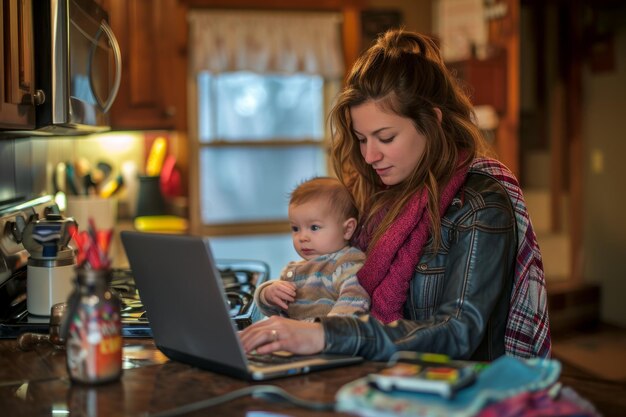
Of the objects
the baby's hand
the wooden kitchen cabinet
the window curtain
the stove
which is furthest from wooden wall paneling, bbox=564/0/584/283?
the baby's hand

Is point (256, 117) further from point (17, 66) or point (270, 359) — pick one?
point (270, 359)

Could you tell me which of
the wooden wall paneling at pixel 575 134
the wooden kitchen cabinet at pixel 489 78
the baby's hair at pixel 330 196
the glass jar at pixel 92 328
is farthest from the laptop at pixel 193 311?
the wooden wall paneling at pixel 575 134

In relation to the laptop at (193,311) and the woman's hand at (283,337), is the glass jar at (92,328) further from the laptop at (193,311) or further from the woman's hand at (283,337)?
the woman's hand at (283,337)

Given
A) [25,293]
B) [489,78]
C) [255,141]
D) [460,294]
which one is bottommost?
[25,293]

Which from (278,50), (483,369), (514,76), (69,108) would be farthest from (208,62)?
(483,369)

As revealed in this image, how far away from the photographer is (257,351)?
1511 millimetres

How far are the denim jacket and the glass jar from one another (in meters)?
0.40

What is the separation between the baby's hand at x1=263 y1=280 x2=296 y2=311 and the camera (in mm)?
2004

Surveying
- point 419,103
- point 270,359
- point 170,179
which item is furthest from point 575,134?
point 270,359

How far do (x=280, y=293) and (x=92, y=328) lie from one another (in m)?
0.72

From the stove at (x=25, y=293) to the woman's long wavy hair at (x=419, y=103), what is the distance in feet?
1.50

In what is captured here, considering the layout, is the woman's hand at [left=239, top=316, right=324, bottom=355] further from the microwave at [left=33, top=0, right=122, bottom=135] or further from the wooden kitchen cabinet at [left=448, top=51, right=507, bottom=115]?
the wooden kitchen cabinet at [left=448, top=51, right=507, bottom=115]

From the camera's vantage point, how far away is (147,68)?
4.63 metres

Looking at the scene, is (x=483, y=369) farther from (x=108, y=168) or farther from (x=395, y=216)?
(x=108, y=168)
